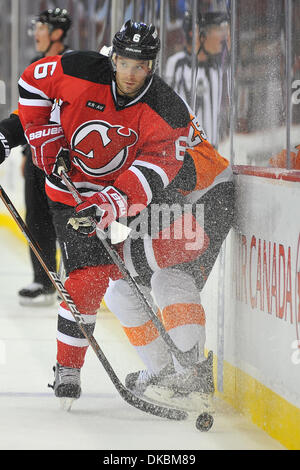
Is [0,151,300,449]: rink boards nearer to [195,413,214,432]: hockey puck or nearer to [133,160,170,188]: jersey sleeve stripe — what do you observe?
[195,413,214,432]: hockey puck

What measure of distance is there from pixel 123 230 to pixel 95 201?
29 centimetres

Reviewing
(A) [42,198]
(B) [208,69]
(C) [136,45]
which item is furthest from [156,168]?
(A) [42,198]

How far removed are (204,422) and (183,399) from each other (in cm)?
20

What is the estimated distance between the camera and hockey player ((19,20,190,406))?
105 inches

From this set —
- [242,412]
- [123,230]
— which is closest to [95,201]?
[123,230]

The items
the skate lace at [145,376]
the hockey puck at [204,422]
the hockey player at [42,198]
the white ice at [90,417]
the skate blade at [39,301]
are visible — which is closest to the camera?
the white ice at [90,417]

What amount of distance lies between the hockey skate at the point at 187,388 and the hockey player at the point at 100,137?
0.80 feet

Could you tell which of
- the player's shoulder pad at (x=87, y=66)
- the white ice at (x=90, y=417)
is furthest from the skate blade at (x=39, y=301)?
the player's shoulder pad at (x=87, y=66)

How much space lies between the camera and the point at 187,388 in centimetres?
279

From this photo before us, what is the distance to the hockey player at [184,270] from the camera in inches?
110

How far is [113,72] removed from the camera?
2.78 m

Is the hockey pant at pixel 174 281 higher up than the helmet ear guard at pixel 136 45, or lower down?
lower down

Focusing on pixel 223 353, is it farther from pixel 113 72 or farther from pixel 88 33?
pixel 88 33

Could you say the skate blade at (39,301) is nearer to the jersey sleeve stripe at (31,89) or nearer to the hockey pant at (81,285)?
the hockey pant at (81,285)
